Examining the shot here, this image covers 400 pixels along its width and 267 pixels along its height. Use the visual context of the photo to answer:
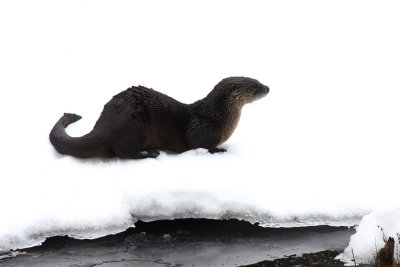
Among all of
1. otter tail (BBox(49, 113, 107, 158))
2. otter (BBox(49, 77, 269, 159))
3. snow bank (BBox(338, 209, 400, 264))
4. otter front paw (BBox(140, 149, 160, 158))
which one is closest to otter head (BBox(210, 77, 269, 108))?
otter (BBox(49, 77, 269, 159))

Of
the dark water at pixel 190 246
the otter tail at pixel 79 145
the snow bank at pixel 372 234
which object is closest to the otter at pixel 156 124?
the otter tail at pixel 79 145

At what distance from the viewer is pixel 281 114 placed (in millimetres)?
6062

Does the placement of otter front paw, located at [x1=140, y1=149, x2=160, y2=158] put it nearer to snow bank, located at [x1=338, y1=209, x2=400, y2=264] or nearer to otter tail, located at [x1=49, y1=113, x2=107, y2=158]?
otter tail, located at [x1=49, y1=113, x2=107, y2=158]

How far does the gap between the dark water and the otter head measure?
1039 millimetres

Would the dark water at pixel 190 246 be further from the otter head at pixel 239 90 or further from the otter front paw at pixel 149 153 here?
the otter head at pixel 239 90

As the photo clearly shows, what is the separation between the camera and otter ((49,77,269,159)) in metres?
4.72

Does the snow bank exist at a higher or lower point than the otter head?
lower

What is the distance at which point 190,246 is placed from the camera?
4.11 metres

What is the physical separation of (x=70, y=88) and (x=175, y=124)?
6.60 feet

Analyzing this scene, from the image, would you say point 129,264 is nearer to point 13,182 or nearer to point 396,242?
point 13,182

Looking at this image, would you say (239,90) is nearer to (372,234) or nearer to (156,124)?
(156,124)

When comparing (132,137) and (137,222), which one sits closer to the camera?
(137,222)

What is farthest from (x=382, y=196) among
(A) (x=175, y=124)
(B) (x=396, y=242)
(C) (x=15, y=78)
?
(C) (x=15, y=78)

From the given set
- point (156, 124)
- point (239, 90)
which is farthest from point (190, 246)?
point (239, 90)
